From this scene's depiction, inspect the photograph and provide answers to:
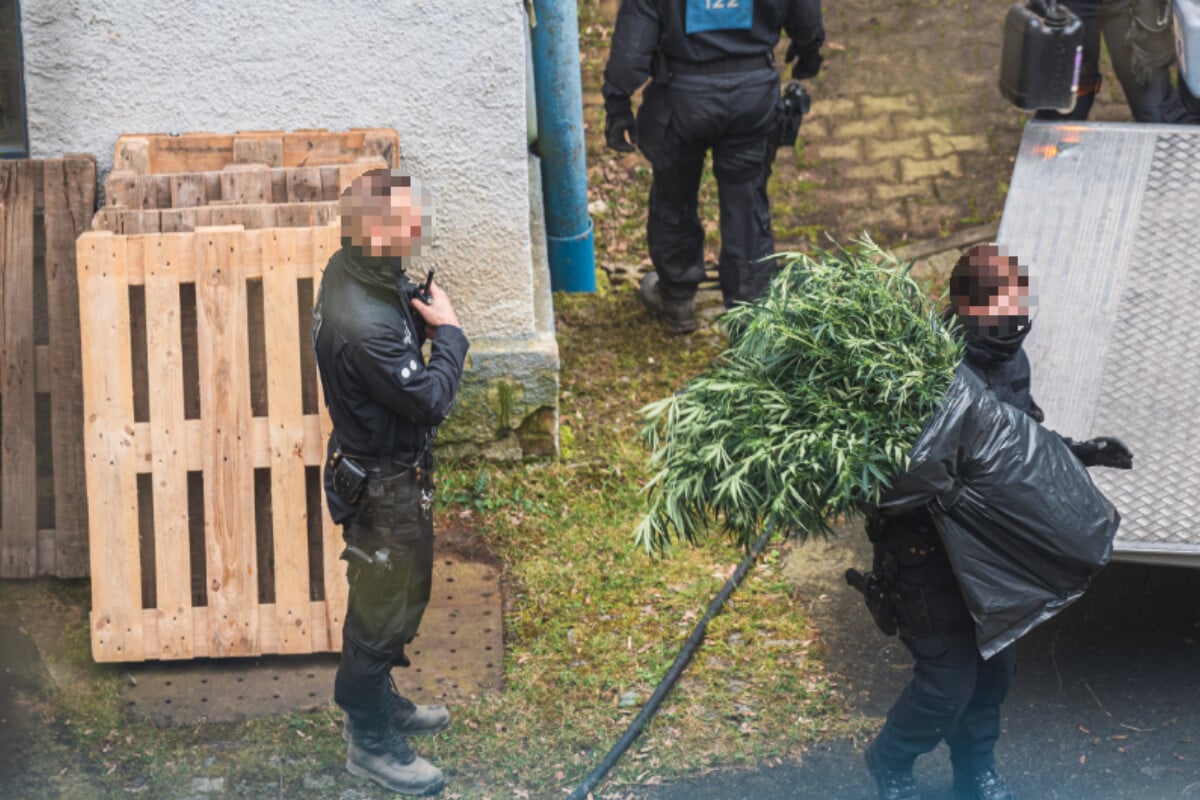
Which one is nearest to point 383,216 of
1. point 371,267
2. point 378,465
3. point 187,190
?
point 371,267

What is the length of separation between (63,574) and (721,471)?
2933 millimetres

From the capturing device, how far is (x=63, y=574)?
5.57 m

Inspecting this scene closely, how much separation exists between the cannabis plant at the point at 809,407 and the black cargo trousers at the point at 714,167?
241 cm

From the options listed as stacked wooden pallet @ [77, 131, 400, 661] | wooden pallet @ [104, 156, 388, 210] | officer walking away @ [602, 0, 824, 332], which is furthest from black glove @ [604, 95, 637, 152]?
stacked wooden pallet @ [77, 131, 400, 661]

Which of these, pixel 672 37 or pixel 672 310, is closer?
pixel 672 37

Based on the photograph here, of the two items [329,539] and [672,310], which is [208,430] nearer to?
[329,539]

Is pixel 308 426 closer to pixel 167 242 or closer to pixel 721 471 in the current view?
pixel 167 242

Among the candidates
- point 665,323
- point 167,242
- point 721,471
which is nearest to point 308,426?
A: point 167,242

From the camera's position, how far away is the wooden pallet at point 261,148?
5.63 meters

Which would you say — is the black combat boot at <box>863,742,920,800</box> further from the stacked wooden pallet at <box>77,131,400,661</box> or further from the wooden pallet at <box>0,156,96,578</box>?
the wooden pallet at <box>0,156,96,578</box>

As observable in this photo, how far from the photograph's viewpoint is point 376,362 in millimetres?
4086

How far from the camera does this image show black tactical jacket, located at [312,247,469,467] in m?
4.11

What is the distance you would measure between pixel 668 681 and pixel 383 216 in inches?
77.5

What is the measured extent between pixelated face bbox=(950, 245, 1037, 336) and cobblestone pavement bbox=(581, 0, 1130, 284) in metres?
3.82
